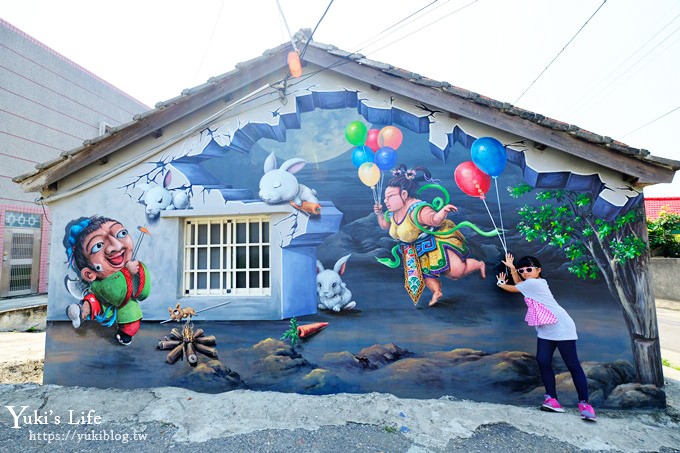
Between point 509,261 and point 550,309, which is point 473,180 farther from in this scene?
point 550,309

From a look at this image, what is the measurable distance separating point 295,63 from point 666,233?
16.2 meters

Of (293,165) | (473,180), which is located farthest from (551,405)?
(293,165)

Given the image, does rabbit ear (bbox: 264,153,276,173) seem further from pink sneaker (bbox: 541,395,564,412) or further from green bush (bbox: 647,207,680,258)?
green bush (bbox: 647,207,680,258)

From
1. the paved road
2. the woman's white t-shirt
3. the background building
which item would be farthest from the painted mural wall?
the background building

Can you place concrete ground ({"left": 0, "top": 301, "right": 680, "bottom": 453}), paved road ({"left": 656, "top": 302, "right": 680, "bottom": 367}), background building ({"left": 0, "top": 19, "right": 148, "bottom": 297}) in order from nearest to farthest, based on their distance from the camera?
1. concrete ground ({"left": 0, "top": 301, "right": 680, "bottom": 453})
2. paved road ({"left": 656, "top": 302, "right": 680, "bottom": 367})
3. background building ({"left": 0, "top": 19, "right": 148, "bottom": 297})

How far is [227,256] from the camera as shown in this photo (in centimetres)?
488

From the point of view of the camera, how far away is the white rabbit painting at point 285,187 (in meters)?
4.64

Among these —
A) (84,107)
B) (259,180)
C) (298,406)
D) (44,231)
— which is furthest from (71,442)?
(84,107)

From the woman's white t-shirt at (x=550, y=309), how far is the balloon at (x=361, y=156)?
2.52 meters

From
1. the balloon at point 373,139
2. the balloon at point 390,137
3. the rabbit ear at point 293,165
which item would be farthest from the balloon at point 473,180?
the rabbit ear at point 293,165

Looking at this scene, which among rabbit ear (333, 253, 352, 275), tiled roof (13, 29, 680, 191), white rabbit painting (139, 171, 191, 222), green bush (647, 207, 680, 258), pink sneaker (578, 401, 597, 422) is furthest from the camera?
green bush (647, 207, 680, 258)

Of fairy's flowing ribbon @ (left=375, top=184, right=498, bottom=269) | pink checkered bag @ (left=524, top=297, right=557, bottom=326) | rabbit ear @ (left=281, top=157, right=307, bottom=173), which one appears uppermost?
rabbit ear @ (left=281, top=157, right=307, bottom=173)

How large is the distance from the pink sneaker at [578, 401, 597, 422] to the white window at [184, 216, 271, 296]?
4.03 m

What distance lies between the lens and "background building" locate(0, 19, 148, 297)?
12.6 meters
